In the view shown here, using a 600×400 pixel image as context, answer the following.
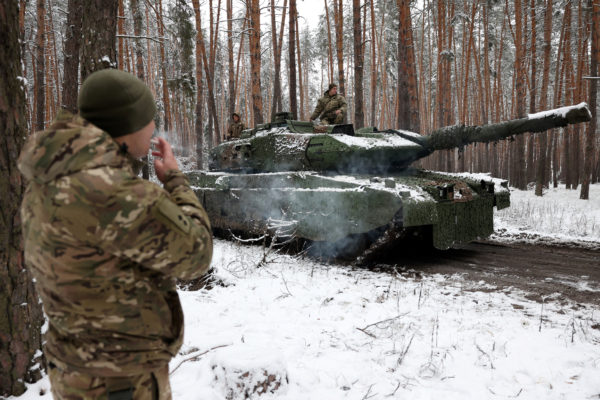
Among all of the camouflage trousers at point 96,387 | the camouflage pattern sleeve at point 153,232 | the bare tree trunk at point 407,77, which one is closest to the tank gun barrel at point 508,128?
the bare tree trunk at point 407,77

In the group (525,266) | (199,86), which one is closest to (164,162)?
(525,266)

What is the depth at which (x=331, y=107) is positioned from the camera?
8.34 meters

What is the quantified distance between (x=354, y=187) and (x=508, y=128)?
2.54m

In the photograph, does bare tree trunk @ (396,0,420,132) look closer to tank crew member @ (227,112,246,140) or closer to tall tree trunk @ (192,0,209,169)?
tank crew member @ (227,112,246,140)

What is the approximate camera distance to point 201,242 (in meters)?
1.23

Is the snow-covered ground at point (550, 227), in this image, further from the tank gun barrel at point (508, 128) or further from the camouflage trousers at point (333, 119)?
the camouflage trousers at point (333, 119)

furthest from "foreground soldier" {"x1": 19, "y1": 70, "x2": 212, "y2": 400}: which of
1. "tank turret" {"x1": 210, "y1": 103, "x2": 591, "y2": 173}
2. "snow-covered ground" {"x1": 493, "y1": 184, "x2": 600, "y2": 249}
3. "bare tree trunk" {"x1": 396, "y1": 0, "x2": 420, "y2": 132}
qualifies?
"bare tree trunk" {"x1": 396, "y1": 0, "x2": 420, "y2": 132}

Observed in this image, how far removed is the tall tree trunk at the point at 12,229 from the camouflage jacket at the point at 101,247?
4.65 feet

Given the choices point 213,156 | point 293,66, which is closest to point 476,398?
point 213,156

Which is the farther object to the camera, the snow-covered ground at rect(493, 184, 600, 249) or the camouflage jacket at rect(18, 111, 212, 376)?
the snow-covered ground at rect(493, 184, 600, 249)

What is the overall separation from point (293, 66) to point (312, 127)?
5809 mm

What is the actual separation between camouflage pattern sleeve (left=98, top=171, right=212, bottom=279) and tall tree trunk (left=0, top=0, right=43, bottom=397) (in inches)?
67.4

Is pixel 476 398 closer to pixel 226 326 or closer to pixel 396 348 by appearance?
pixel 396 348

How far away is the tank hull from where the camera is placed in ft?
18.0
